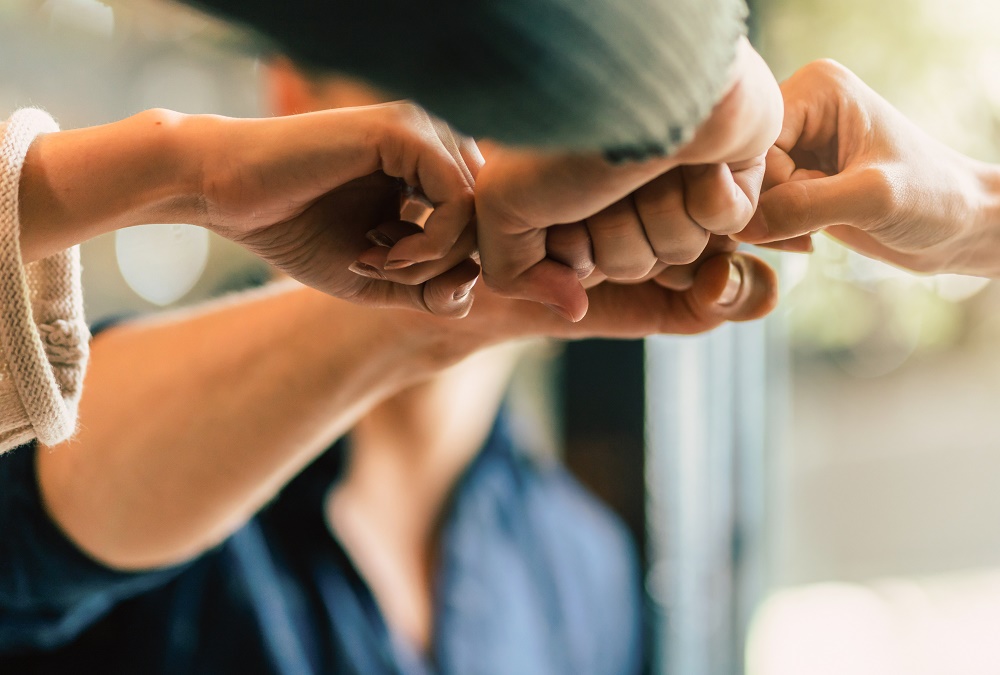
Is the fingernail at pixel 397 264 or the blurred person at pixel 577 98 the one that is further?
the fingernail at pixel 397 264

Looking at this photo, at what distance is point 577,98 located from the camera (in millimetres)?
223

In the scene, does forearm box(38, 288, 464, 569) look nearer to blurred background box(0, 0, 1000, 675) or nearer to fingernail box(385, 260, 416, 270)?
fingernail box(385, 260, 416, 270)

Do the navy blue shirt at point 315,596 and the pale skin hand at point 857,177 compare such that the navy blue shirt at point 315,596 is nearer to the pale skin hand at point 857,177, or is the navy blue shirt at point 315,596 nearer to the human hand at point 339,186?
the human hand at point 339,186

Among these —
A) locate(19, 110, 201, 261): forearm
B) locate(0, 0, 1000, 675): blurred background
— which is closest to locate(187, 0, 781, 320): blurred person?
locate(19, 110, 201, 261): forearm

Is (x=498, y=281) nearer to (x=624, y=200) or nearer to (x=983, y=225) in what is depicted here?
(x=624, y=200)

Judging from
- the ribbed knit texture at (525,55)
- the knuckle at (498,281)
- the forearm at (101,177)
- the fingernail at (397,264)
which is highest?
the ribbed knit texture at (525,55)

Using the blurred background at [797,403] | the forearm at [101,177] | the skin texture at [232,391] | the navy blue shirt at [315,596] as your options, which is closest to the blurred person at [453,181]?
the forearm at [101,177]

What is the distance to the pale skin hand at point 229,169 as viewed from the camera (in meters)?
0.34

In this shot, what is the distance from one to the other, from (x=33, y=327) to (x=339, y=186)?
156 millimetres

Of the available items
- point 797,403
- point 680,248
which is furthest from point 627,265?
point 797,403

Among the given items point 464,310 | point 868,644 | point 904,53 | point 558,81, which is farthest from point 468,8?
point 868,644

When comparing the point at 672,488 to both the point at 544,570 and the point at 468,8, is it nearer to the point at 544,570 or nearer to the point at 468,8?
the point at 544,570

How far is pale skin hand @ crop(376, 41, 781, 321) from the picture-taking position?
0.96 ft

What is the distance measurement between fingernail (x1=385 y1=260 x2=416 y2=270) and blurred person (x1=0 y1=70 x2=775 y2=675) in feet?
0.07
